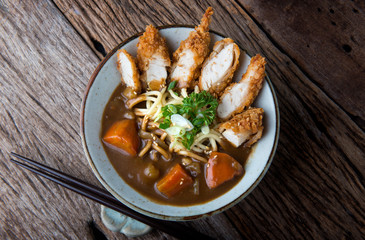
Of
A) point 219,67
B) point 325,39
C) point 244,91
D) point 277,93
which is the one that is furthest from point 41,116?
point 325,39

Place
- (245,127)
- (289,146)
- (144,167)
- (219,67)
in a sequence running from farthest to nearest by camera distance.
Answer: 1. (289,146)
2. (219,67)
3. (144,167)
4. (245,127)

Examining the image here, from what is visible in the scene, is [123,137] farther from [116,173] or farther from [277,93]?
[277,93]

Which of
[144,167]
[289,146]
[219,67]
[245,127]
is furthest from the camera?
[289,146]

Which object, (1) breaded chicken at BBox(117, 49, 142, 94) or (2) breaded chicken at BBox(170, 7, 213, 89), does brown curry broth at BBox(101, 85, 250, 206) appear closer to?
(1) breaded chicken at BBox(117, 49, 142, 94)

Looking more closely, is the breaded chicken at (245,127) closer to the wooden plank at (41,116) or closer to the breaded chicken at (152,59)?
the breaded chicken at (152,59)

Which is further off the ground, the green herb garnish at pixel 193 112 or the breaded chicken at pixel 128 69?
the breaded chicken at pixel 128 69

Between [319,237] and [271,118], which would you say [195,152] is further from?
[319,237]

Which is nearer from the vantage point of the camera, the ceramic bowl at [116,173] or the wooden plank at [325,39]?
the ceramic bowl at [116,173]

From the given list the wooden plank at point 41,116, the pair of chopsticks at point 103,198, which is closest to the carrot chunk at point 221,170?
the pair of chopsticks at point 103,198
